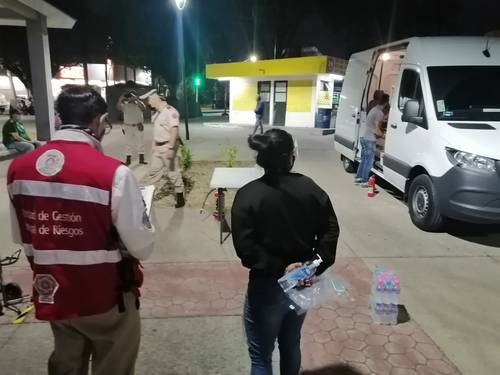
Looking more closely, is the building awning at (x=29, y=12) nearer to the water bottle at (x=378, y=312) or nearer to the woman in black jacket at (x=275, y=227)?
the woman in black jacket at (x=275, y=227)

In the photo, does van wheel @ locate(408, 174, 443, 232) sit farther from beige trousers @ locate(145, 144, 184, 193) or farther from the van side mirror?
beige trousers @ locate(145, 144, 184, 193)

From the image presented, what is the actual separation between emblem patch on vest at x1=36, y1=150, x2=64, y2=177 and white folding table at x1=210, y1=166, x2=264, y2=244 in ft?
10.9

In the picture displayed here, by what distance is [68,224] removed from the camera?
1.79 m

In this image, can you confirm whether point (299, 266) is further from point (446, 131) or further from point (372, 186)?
point (372, 186)

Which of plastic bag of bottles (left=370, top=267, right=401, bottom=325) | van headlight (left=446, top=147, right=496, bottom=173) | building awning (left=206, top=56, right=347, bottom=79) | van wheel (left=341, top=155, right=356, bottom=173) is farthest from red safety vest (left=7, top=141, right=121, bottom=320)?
building awning (left=206, top=56, right=347, bottom=79)

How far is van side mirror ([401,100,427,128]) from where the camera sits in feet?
19.4

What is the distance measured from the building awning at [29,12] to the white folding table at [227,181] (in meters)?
5.68

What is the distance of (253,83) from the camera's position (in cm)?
2308

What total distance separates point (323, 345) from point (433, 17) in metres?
29.7

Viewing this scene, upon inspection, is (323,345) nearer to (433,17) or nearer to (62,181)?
(62,181)

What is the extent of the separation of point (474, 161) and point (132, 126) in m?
7.57

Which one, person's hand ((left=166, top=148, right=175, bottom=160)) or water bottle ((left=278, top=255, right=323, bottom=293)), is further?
person's hand ((left=166, top=148, right=175, bottom=160))

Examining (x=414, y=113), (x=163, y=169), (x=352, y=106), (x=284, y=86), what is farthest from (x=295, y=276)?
(x=284, y=86)

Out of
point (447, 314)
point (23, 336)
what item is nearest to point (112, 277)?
point (23, 336)
